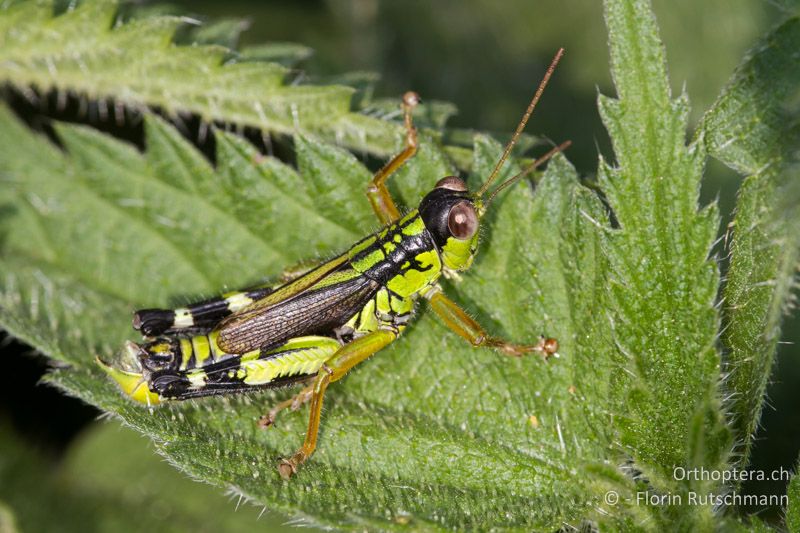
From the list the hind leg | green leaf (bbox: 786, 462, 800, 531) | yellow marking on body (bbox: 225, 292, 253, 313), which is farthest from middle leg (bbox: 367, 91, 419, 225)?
green leaf (bbox: 786, 462, 800, 531)

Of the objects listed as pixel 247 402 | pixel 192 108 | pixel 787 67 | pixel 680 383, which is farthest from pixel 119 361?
pixel 787 67

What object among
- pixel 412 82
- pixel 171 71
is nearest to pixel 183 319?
pixel 171 71

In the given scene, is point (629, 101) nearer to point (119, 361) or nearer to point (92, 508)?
point (119, 361)

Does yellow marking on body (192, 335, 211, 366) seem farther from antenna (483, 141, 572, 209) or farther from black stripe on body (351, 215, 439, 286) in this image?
antenna (483, 141, 572, 209)

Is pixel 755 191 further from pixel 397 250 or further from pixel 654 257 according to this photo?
pixel 397 250

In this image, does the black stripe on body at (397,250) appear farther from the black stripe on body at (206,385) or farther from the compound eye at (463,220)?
the black stripe on body at (206,385)
